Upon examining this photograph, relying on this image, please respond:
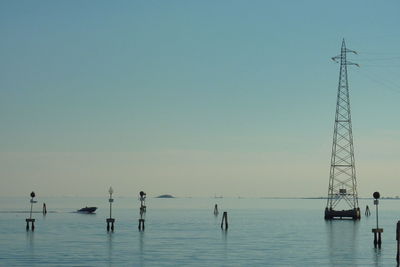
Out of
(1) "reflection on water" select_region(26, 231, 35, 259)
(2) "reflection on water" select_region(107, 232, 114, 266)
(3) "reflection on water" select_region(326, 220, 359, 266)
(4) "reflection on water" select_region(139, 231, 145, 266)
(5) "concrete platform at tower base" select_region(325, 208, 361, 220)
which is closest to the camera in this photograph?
(4) "reflection on water" select_region(139, 231, 145, 266)

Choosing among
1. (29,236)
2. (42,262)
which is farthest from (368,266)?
(29,236)

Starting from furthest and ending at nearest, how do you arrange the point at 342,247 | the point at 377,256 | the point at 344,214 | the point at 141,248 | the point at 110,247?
the point at 344,214 → the point at 342,247 → the point at 110,247 → the point at 141,248 → the point at 377,256

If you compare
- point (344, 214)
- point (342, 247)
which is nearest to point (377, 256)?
point (342, 247)

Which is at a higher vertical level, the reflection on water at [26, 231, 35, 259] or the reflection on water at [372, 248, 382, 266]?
the reflection on water at [372, 248, 382, 266]

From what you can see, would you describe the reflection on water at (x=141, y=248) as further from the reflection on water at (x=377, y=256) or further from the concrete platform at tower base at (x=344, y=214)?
the concrete platform at tower base at (x=344, y=214)

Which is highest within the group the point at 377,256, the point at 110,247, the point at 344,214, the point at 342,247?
the point at 344,214

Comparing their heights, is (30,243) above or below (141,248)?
below

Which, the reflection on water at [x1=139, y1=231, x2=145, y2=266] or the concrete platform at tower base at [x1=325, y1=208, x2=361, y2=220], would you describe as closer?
the reflection on water at [x1=139, y1=231, x2=145, y2=266]

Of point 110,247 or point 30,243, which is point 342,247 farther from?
point 30,243

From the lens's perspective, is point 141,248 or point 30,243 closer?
point 141,248

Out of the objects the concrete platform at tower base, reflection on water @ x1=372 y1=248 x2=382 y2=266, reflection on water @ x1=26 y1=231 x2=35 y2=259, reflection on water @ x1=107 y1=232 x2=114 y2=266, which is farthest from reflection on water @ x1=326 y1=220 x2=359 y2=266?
reflection on water @ x1=26 y1=231 x2=35 y2=259

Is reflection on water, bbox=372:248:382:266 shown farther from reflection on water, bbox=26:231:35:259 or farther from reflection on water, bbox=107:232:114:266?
reflection on water, bbox=26:231:35:259

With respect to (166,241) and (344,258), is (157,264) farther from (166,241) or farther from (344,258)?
(166,241)

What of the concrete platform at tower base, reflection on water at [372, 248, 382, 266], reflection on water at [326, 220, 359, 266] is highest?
the concrete platform at tower base
